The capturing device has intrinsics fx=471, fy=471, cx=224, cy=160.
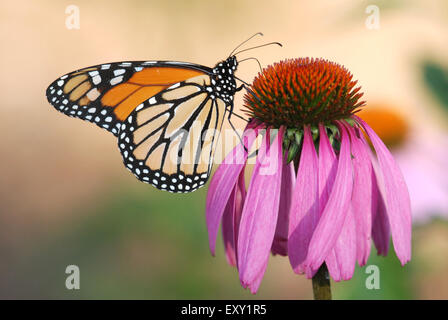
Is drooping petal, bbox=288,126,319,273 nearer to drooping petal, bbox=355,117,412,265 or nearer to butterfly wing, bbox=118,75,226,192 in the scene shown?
drooping petal, bbox=355,117,412,265

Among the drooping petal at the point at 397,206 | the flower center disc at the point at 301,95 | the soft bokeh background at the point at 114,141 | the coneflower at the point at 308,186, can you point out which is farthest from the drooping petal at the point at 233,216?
the soft bokeh background at the point at 114,141

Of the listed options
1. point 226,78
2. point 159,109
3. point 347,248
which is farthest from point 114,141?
point 347,248

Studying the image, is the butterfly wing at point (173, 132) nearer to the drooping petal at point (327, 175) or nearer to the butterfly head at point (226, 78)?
the butterfly head at point (226, 78)

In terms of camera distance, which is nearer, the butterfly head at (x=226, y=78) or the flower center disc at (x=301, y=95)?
the flower center disc at (x=301, y=95)

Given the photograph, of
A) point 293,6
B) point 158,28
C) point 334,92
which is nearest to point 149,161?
point 334,92

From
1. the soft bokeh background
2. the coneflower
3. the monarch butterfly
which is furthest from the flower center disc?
the soft bokeh background

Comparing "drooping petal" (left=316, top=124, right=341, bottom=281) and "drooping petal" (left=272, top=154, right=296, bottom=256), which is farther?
"drooping petal" (left=272, top=154, right=296, bottom=256)

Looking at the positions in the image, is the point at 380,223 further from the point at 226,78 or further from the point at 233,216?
the point at 226,78
